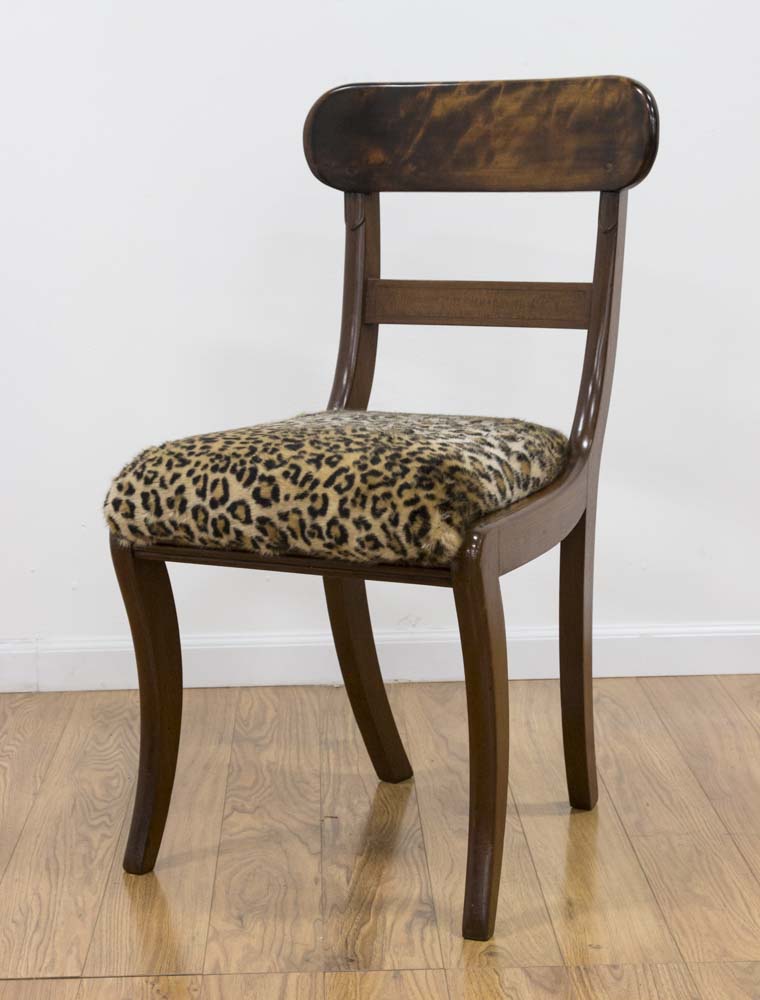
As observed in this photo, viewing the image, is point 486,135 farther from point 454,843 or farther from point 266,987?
point 266,987

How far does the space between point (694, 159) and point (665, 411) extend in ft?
1.29

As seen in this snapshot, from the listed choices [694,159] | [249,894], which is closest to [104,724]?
[249,894]

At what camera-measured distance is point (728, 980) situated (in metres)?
1.17

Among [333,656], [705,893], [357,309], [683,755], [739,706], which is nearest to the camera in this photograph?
[705,893]

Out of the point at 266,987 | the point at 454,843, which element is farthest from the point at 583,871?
the point at 266,987

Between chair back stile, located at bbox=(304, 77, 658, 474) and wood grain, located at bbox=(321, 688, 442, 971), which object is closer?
wood grain, located at bbox=(321, 688, 442, 971)

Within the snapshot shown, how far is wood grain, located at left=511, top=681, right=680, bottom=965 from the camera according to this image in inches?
48.5

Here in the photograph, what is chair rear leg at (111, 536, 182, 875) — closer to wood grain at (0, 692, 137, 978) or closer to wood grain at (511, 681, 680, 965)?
wood grain at (0, 692, 137, 978)

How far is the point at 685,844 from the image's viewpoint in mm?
1450

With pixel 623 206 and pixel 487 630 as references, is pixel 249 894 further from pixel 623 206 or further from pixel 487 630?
pixel 623 206

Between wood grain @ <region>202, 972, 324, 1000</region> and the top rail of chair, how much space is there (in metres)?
0.92

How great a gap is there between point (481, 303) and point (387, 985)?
0.80 meters

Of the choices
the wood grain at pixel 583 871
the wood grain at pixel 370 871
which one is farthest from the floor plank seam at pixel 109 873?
the wood grain at pixel 583 871

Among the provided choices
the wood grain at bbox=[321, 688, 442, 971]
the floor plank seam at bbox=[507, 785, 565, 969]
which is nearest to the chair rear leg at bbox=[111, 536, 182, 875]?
the wood grain at bbox=[321, 688, 442, 971]
